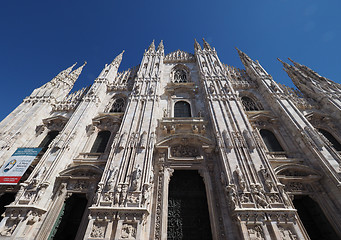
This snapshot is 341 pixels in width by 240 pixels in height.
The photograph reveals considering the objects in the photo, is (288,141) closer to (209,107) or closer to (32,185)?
(209,107)

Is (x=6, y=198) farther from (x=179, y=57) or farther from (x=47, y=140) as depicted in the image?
(x=179, y=57)

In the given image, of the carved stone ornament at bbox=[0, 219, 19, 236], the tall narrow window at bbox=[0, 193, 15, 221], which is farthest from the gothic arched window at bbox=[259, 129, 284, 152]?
the tall narrow window at bbox=[0, 193, 15, 221]

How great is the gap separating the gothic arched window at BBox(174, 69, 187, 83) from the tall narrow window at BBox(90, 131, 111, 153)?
10408 millimetres

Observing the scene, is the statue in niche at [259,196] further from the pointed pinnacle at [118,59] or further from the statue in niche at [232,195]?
the pointed pinnacle at [118,59]

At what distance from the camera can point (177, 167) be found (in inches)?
380

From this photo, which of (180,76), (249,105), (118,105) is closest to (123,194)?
(118,105)

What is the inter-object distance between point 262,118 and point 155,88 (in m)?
9.94

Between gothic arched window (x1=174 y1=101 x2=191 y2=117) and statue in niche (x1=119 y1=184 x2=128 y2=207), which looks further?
gothic arched window (x1=174 y1=101 x2=191 y2=117)

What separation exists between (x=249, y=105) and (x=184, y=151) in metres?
8.72

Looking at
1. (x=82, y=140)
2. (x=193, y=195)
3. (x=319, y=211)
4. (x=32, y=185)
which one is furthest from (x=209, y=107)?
(x=32, y=185)

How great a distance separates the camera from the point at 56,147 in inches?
388

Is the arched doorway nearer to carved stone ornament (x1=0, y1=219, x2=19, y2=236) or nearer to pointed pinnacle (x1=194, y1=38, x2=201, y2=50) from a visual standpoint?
carved stone ornament (x1=0, y1=219, x2=19, y2=236)

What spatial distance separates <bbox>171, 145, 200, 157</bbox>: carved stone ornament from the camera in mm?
10398

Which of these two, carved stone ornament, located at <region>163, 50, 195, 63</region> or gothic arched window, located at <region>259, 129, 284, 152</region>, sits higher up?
carved stone ornament, located at <region>163, 50, 195, 63</region>
